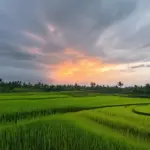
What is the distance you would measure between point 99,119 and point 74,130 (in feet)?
10.8

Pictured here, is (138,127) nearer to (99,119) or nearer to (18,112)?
(99,119)

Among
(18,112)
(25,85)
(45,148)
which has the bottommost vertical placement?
(45,148)

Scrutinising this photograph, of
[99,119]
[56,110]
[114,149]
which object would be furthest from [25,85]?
[114,149]

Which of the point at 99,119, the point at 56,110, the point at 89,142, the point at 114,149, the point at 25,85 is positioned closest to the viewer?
the point at 114,149

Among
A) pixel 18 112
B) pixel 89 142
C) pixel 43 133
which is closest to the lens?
pixel 89 142

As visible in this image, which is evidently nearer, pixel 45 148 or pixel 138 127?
pixel 45 148

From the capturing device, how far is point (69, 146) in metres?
9.46

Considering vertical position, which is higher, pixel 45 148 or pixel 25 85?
pixel 25 85

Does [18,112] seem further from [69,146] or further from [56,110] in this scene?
[69,146]

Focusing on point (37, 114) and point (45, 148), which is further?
point (37, 114)

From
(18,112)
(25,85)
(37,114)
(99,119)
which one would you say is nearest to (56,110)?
(37,114)

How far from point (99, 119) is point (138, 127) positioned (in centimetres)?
252

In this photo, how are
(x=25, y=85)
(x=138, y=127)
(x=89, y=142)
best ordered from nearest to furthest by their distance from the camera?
(x=89, y=142) < (x=138, y=127) < (x=25, y=85)

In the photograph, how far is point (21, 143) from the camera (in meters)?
9.59
